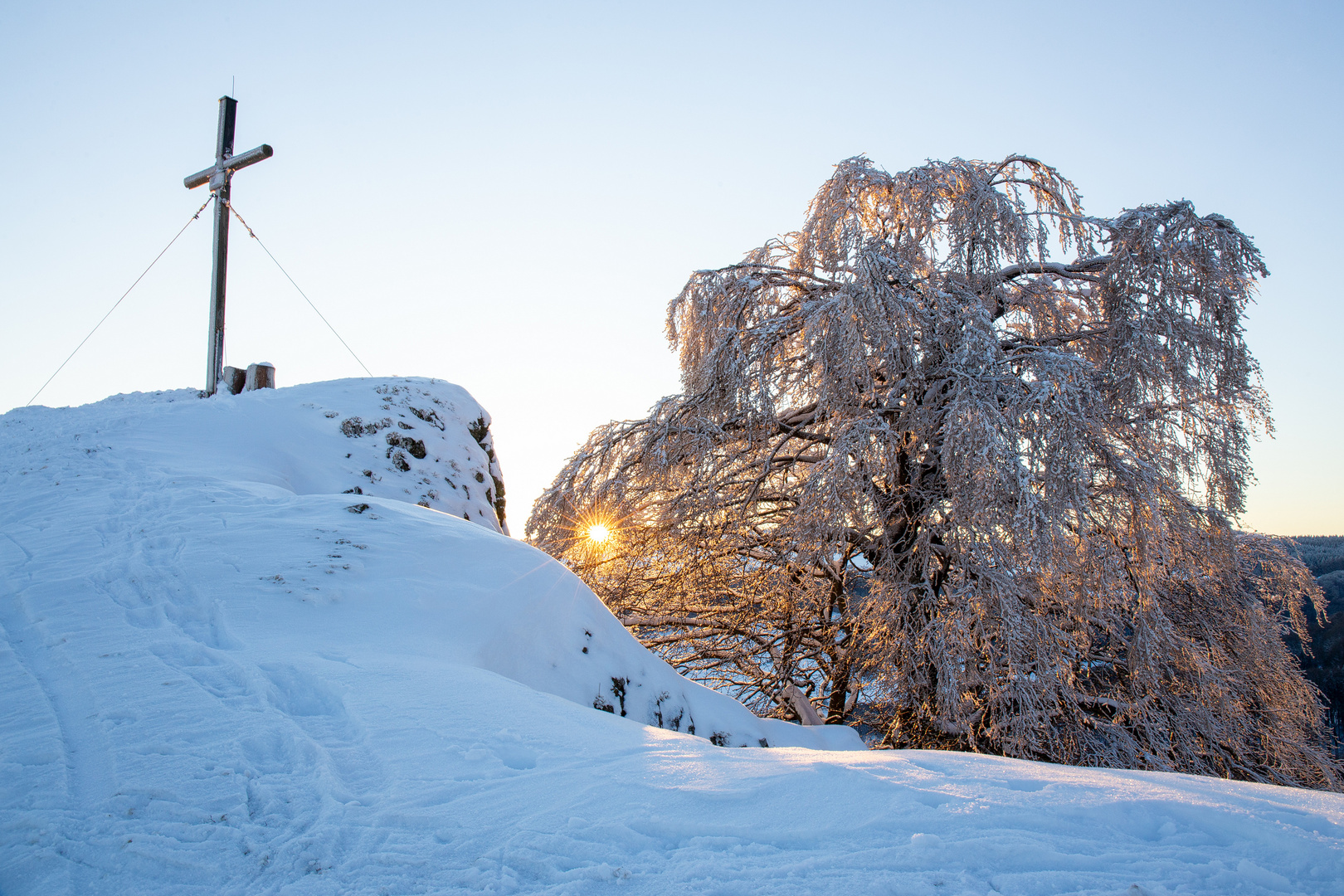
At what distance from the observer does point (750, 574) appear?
7.12 m

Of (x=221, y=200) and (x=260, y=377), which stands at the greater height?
(x=221, y=200)

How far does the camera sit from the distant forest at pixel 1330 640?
8.07m

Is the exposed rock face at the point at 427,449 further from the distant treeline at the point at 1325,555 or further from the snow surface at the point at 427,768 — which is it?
the distant treeline at the point at 1325,555

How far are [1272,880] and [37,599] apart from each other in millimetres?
4282

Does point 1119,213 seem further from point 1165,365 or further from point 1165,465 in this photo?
point 1165,465

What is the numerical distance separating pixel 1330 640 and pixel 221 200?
1509cm

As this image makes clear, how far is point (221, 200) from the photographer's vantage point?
7832 mm

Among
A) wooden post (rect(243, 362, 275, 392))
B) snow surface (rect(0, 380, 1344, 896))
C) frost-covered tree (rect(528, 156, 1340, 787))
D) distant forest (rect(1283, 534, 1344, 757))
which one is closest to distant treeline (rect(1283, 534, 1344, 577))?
distant forest (rect(1283, 534, 1344, 757))

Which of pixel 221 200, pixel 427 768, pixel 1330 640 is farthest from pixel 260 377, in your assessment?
pixel 1330 640

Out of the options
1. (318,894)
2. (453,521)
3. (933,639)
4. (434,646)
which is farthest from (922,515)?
(318,894)

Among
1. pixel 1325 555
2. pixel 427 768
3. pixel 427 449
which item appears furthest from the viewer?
pixel 1325 555

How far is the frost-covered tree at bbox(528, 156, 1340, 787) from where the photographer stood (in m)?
4.87

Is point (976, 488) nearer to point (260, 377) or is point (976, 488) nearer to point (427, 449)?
point (427, 449)

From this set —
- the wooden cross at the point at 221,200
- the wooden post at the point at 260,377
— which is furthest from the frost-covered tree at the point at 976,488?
the wooden cross at the point at 221,200
